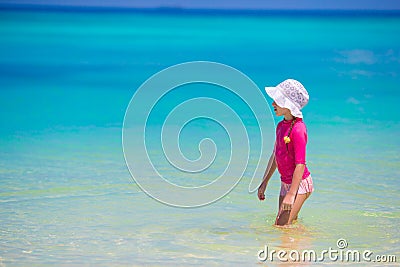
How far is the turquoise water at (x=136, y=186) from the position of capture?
432 cm

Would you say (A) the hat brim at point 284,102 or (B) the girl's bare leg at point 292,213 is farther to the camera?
(B) the girl's bare leg at point 292,213

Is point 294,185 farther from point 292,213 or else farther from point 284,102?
point 284,102

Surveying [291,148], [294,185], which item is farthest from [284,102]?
[294,185]

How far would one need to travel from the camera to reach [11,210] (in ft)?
16.2

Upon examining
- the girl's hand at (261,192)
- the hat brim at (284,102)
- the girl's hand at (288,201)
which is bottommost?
the girl's hand at (288,201)

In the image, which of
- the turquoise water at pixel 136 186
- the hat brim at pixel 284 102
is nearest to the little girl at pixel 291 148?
the hat brim at pixel 284 102

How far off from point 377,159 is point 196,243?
2.37 metres

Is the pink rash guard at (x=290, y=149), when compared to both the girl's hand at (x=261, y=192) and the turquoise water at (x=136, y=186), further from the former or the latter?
the turquoise water at (x=136, y=186)

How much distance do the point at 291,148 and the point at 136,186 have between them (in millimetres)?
1464

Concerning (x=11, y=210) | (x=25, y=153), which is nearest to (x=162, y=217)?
(x=11, y=210)

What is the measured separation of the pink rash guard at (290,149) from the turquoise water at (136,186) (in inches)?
12.4

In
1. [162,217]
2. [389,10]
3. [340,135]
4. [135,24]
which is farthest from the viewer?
[389,10]

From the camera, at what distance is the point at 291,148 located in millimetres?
4336

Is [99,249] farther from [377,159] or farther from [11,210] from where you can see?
[377,159]
